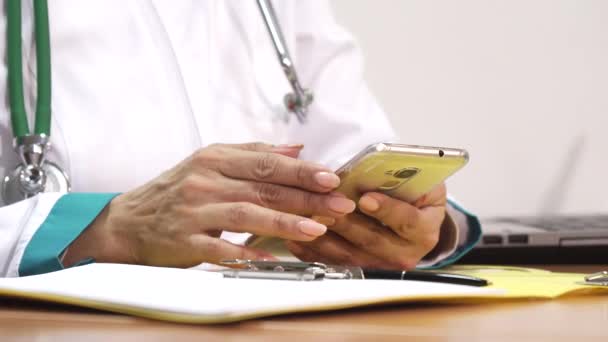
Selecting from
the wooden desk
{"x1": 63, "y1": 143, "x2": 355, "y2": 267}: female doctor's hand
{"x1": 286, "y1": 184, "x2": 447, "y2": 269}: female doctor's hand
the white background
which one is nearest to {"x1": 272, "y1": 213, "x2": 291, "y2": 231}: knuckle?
{"x1": 63, "y1": 143, "x2": 355, "y2": 267}: female doctor's hand

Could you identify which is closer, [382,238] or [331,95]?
[382,238]

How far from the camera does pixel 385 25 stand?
1611mm

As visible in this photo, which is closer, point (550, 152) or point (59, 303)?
point (59, 303)

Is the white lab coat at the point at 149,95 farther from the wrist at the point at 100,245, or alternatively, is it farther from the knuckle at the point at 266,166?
the knuckle at the point at 266,166

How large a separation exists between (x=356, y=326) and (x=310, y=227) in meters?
0.26

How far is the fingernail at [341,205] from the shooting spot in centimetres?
65

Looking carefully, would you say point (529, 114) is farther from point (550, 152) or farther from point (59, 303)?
point (59, 303)

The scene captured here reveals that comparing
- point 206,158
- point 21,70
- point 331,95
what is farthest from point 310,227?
point 331,95

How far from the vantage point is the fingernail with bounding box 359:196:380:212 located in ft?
2.27

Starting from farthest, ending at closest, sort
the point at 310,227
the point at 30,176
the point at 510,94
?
1. the point at 510,94
2. the point at 30,176
3. the point at 310,227

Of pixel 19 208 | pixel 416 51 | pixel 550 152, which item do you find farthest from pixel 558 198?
pixel 19 208

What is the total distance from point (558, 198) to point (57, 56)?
106 cm

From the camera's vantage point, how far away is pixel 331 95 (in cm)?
114

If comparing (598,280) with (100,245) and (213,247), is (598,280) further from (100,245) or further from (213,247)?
(100,245)
